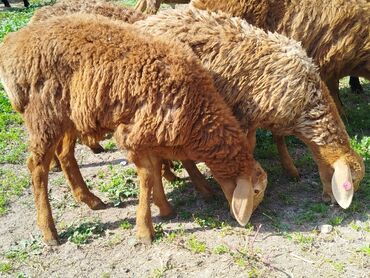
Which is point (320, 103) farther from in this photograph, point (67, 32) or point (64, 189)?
point (64, 189)

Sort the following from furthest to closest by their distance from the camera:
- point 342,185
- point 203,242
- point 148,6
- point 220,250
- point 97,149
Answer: point 148,6
point 97,149
point 342,185
point 203,242
point 220,250

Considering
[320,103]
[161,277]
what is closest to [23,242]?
[161,277]

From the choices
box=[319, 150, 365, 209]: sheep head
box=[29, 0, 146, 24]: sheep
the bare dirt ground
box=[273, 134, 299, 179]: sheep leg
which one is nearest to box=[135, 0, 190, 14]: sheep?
box=[29, 0, 146, 24]: sheep

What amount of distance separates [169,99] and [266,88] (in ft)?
3.47

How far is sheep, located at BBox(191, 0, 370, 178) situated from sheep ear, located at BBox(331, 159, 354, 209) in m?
1.86

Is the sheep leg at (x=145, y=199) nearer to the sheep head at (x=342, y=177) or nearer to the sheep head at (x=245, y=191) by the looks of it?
the sheep head at (x=245, y=191)

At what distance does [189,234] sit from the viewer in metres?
4.78

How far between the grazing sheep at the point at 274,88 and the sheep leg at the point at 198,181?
0.73 m

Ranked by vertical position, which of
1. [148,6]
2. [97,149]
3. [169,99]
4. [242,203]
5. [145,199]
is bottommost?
[97,149]

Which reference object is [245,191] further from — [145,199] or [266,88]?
[266,88]

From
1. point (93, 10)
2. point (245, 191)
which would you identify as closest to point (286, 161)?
point (245, 191)

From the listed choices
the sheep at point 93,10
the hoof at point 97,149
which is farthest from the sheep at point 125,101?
the hoof at point 97,149

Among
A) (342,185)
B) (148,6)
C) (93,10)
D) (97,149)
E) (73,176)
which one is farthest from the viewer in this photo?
(148,6)

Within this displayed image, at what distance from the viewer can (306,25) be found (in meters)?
6.20
